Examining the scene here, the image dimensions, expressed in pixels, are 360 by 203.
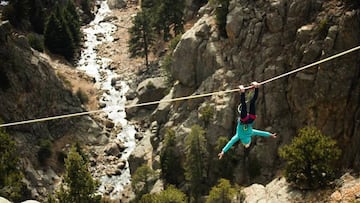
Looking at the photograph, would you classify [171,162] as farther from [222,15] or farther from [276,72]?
[222,15]

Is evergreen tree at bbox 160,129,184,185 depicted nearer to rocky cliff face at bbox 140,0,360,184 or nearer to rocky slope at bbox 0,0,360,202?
rocky slope at bbox 0,0,360,202

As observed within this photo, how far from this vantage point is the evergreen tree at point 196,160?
43156mm

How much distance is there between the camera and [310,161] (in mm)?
30812

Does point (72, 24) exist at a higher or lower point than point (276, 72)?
higher

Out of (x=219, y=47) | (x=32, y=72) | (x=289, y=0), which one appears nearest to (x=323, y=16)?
(x=289, y=0)

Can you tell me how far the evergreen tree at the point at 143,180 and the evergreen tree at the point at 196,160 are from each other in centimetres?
523

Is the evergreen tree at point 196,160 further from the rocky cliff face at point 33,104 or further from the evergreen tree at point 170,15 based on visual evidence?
the evergreen tree at point 170,15

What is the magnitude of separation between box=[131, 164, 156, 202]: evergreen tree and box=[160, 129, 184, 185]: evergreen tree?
1.49m

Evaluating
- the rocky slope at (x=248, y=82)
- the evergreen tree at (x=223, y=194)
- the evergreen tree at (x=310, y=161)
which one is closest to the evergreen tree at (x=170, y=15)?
the rocky slope at (x=248, y=82)

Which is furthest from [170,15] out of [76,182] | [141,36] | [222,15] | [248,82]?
[76,182]

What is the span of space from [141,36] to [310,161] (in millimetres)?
47895

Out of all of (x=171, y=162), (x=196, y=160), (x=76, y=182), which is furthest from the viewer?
(x=171, y=162)

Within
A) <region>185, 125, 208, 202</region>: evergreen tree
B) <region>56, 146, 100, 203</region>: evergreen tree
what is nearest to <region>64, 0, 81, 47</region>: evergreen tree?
<region>185, 125, 208, 202</region>: evergreen tree

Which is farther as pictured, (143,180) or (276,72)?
(143,180)
